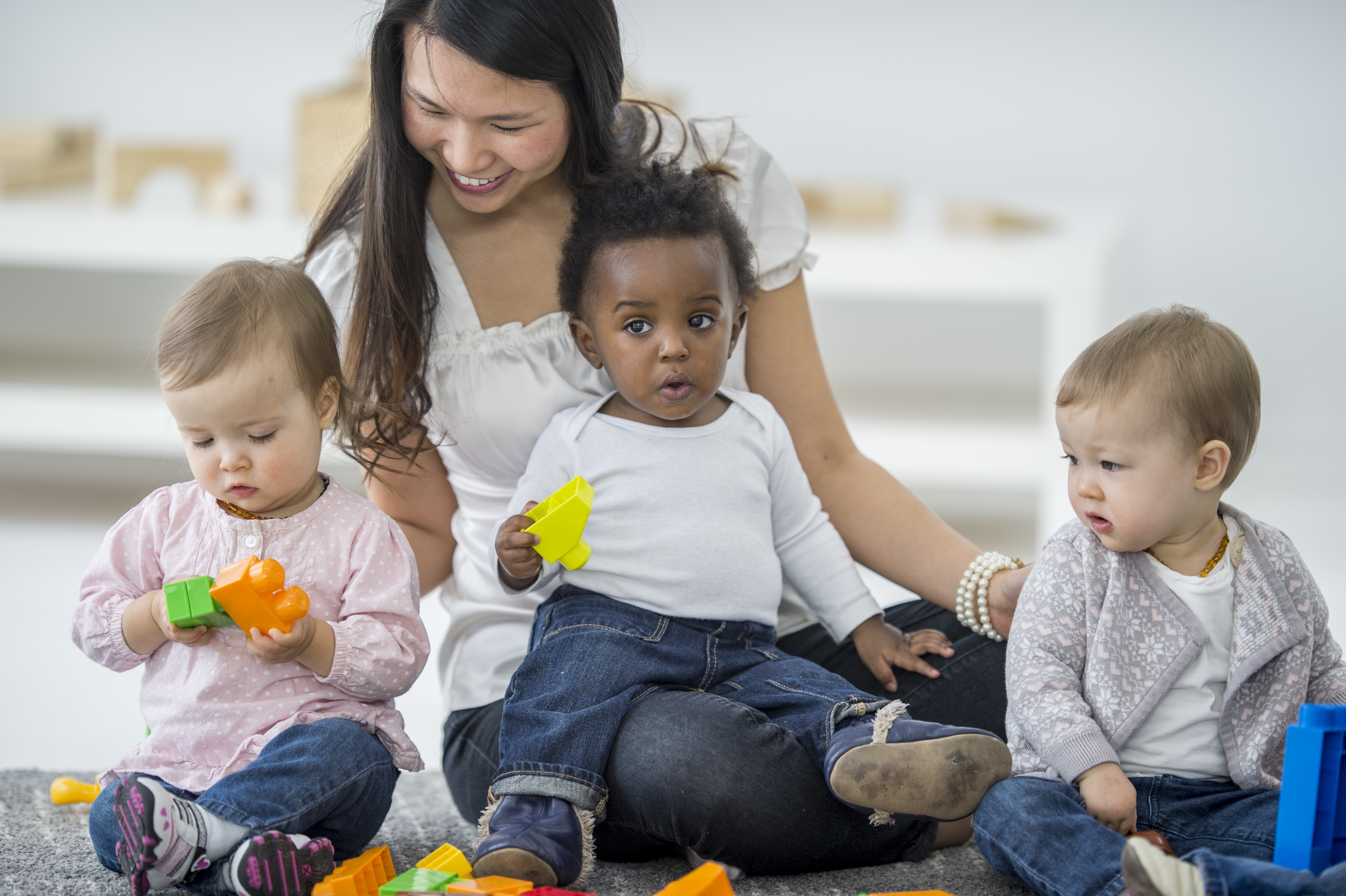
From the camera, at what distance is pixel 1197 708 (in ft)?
3.12

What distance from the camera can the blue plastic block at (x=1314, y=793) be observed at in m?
0.82

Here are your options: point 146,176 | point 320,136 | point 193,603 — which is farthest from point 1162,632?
point 146,176

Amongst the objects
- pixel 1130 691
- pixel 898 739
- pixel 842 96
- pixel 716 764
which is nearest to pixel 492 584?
pixel 716 764

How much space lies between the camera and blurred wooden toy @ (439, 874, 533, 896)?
2.69ft

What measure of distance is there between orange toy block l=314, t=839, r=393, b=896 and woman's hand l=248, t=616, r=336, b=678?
0.04 metres

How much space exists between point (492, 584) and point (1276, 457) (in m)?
2.42

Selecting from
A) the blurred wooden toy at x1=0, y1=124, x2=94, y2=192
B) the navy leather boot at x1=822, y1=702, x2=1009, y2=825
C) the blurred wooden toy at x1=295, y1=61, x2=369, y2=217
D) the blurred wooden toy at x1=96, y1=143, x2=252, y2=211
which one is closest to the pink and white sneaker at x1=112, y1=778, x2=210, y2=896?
the navy leather boot at x1=822, y1=702, x2=1009, y2=825

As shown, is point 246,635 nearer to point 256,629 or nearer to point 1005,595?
point 256,629

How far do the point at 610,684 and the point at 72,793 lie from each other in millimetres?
527

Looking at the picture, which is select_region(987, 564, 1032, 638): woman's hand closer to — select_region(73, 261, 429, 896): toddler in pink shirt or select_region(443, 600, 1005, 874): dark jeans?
select_region(443, 600, 1005, 874): dark jeans

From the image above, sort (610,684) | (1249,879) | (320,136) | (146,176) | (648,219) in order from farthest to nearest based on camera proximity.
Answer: (146,176), (320,136), (648,219), (610,684), (1249,879)

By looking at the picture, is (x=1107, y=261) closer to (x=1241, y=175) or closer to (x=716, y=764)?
(x=1241, y=175)

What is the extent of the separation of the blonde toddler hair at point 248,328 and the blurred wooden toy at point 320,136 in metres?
1.31

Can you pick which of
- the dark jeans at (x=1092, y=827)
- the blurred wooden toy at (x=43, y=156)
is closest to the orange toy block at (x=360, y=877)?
the dark jeans at (x=1092, y=827)
